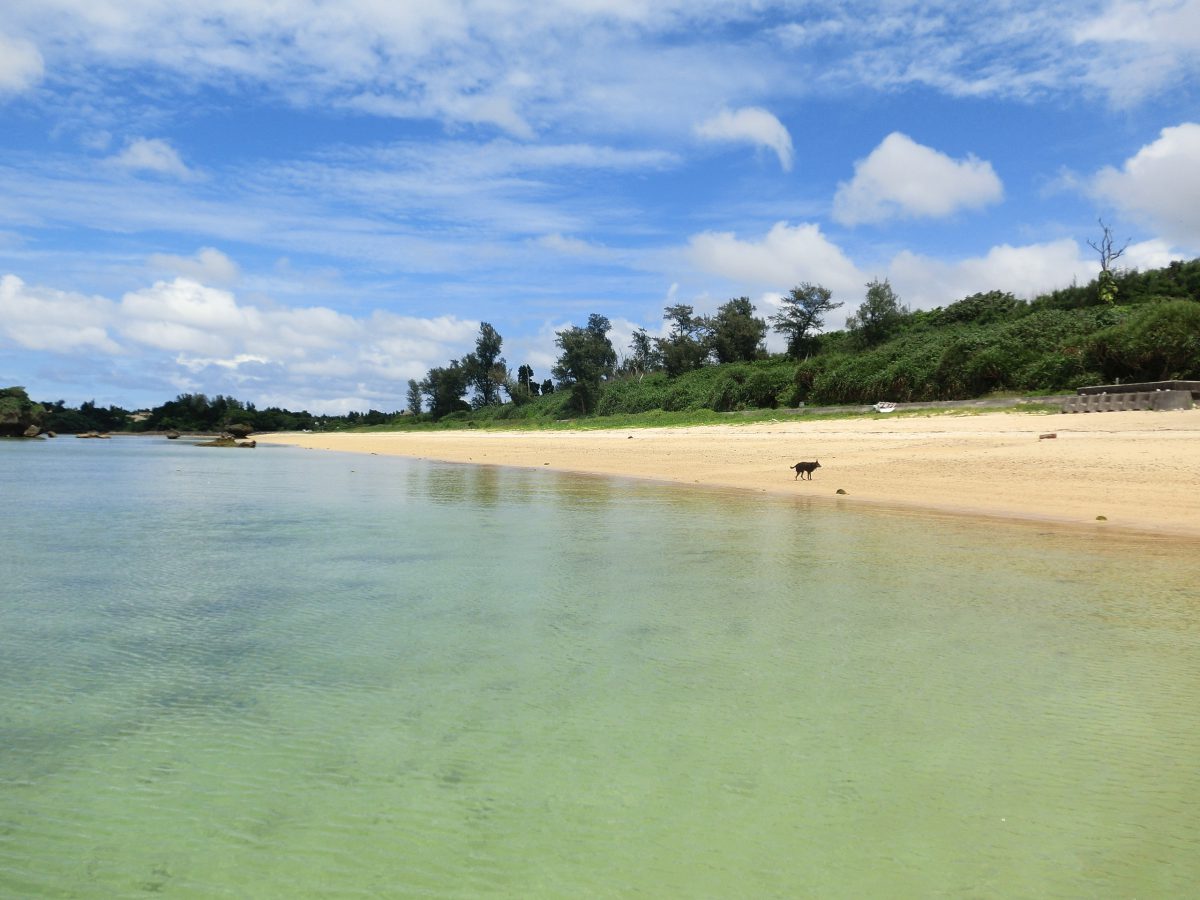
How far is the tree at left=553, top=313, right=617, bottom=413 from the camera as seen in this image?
72438 mm

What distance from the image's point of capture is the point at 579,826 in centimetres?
327

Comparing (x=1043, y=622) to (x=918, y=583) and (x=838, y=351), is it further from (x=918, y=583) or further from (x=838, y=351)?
(x=838, y=351)

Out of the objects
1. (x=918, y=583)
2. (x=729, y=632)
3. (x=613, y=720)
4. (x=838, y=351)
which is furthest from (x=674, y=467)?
(x=838, y=351)

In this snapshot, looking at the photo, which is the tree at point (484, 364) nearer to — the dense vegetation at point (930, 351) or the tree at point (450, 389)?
the tree at point (450, 389)

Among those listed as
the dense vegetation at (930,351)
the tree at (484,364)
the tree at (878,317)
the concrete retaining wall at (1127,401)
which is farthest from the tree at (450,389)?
the concrete retaining wall at (1127,401)

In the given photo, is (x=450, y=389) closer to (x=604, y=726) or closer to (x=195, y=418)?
(x=195, y=418)

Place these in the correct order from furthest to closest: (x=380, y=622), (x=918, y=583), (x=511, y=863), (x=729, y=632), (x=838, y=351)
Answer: (x=838, y=351)
(x=918, y=583)
(x=380, y=622)
(x=729, y=632)
(x=511, y=863)

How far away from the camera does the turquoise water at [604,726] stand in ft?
9.86

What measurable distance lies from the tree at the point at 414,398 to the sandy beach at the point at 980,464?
82.3 metres

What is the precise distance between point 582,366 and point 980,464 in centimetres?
5940

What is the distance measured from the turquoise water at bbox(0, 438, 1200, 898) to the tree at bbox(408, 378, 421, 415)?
104 m

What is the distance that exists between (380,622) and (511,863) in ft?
13.2

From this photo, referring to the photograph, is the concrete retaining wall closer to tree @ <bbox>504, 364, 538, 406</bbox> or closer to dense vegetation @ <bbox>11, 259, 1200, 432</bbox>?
dense vegetation @ <bbox>11, 259, 1200, 432</bbox>

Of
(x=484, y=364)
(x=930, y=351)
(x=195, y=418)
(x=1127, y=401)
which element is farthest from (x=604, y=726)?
(x=195, y=418)
